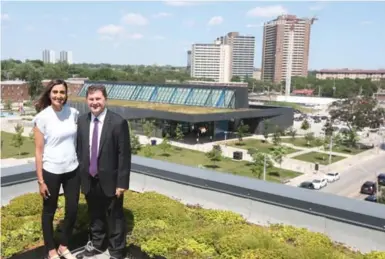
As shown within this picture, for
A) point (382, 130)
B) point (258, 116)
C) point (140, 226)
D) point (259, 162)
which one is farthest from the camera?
point (382, 130)

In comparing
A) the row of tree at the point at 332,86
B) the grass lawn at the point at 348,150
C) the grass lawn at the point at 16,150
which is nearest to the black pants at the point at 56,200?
the grass lawn at the point at 16,150

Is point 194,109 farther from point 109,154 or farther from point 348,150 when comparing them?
point 109,154

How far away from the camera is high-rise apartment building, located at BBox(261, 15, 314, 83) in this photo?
132250 mm

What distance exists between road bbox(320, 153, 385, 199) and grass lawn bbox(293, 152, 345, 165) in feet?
6.61

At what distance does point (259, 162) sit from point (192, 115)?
11.1m

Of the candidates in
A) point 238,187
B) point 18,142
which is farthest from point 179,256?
point 18,142

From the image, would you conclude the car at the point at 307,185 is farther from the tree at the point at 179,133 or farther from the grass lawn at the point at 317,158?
the tree at the point at 179,133

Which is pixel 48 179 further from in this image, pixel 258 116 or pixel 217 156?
pixel 258 116

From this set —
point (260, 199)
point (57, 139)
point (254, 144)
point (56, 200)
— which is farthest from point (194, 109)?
point (57, 139)

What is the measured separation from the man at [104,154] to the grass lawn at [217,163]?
20.3 m

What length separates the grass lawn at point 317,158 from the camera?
1184 inches

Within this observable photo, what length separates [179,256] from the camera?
314cm

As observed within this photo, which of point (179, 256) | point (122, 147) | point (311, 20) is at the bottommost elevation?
point (179, 256)

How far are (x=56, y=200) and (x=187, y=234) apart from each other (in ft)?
3.82
